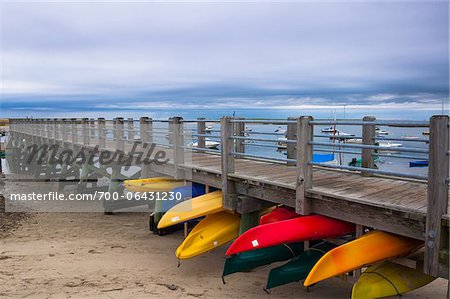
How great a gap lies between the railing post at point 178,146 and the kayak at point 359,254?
454 centimetres

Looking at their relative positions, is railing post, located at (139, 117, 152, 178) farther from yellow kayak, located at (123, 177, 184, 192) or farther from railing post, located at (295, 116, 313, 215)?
railing post, located at (295, 116, 313, 215)

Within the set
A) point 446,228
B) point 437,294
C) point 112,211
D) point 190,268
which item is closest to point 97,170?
point 112,211

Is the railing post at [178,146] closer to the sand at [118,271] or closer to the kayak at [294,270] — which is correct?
the sand at [118,271]

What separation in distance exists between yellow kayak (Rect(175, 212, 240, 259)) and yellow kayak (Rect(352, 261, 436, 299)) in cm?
266

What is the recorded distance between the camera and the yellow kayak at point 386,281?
16.2 feet

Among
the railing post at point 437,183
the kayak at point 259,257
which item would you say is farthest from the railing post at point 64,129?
the railing post at point 437,183

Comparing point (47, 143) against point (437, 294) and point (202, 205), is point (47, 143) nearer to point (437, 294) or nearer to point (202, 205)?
point (202, 205)

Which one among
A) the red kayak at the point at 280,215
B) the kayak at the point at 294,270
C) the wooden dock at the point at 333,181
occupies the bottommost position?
the kayak at the point at 294,270

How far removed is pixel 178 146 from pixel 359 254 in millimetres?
5052

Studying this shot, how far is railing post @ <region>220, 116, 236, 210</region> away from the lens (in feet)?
22.5

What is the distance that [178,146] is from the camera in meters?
8.86

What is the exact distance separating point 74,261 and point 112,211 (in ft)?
15.0

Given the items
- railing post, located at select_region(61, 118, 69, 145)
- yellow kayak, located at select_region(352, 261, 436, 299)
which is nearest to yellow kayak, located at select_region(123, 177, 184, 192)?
yellow kayak, located at select_region(352, 261, 436, 299)

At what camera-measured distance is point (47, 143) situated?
65.3ft
